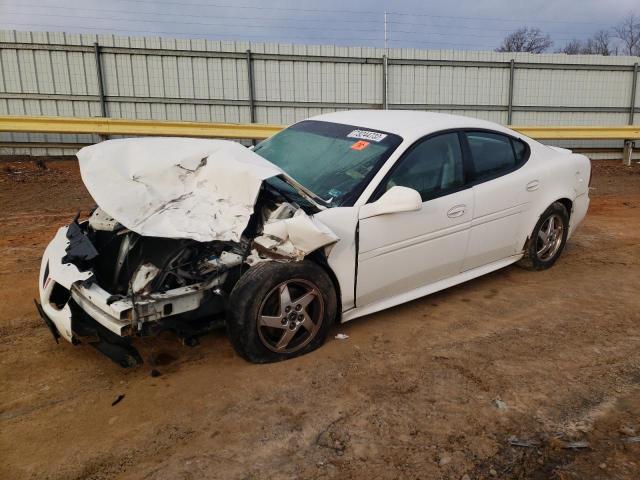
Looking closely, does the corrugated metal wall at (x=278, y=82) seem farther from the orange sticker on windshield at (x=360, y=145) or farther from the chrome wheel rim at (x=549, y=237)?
the orange sticker on windshield at (x=360, y=145)

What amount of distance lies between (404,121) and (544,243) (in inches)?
79.4

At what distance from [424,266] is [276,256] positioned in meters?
1.35

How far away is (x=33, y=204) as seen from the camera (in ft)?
28.7

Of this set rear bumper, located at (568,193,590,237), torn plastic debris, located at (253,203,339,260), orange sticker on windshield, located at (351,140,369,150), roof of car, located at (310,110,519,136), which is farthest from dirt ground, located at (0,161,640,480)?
roof of car, located at (310,110,519,136)

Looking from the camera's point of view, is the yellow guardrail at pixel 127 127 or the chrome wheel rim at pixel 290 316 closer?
the chrome wheel rim at pixel 290 316

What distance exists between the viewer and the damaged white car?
3.48 metres

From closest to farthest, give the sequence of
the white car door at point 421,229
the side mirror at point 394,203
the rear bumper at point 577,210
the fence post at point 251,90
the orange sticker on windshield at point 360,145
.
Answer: the side mirror at point 394,203 < the white car door at point 421,229 < the orange sticker on windshield at point 360,145 < the rear bumper at point 577,210 < the fence post at point 251,90

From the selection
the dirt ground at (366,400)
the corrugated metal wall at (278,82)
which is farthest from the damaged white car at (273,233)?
the corrugated metal wall at (278,82)

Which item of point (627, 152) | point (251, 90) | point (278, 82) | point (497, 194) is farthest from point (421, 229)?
point (627, 152)

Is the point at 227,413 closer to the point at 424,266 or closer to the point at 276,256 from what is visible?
the point at 276,256

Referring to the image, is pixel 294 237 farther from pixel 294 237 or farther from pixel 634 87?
pixel 634 87

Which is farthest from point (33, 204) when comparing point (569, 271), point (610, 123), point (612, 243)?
point (610, 123)

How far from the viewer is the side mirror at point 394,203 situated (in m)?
3.84

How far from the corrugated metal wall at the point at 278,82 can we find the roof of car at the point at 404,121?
9061 millimetres
